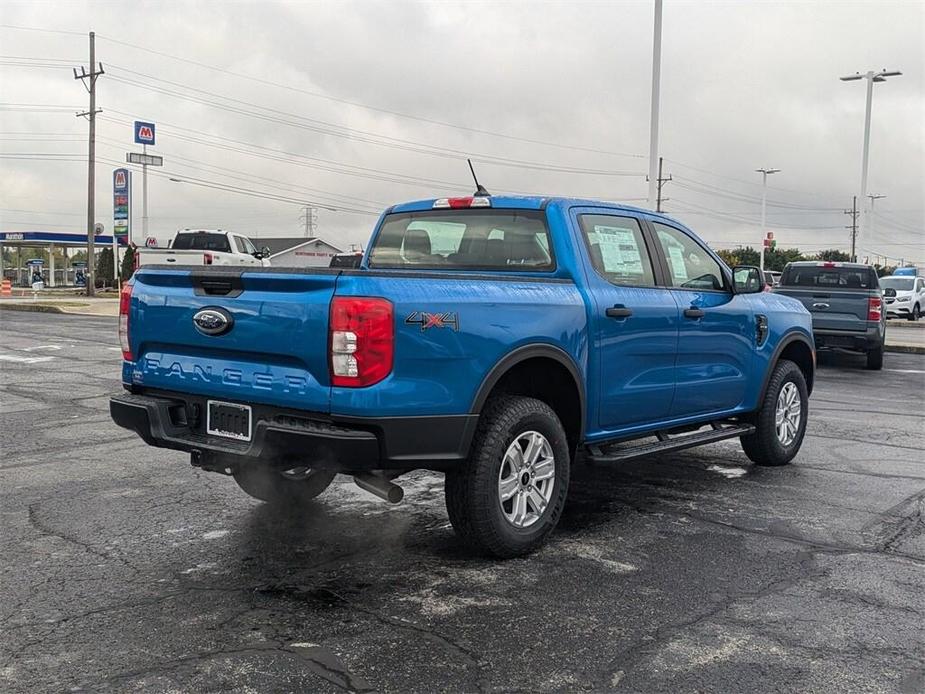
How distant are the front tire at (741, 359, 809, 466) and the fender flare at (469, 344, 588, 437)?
238cm

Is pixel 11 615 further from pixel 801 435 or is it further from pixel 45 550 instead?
pixel 801 435

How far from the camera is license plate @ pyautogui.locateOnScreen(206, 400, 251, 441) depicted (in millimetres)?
4211

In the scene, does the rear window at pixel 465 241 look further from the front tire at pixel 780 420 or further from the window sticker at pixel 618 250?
the front tire at pixel 780 420

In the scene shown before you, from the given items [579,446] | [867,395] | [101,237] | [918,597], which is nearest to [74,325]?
[867,395]

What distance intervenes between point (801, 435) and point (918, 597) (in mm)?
3164

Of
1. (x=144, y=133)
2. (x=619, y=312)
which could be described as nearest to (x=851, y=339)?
(x=619, y=312)

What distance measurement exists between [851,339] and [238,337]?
12.9m

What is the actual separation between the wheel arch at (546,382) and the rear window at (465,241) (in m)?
0.67

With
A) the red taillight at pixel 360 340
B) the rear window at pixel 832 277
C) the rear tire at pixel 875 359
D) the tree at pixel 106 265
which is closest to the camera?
the red taillight at pixel 360 340

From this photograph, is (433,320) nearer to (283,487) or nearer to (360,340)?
(360,340)

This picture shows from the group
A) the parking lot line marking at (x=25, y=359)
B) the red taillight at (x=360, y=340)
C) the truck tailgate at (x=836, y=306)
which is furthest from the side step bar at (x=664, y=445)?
the parking lot line marking at (x=25, y=359)

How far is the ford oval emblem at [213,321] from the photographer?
431 cm

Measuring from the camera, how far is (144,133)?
53.2 meters

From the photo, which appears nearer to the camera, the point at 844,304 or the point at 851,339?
the point at 851,339
